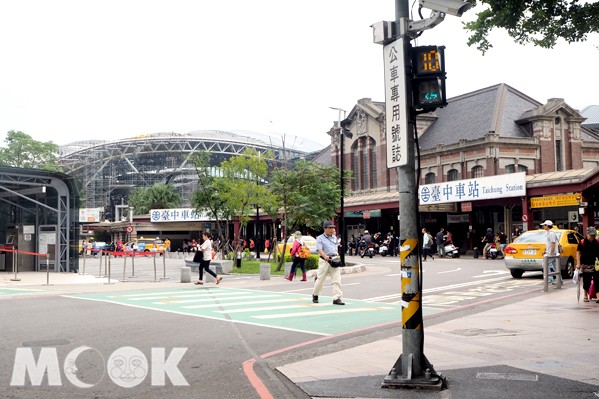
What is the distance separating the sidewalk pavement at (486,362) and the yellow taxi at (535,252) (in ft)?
26.4

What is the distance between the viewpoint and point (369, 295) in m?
16.5

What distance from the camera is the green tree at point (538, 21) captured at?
427 inches

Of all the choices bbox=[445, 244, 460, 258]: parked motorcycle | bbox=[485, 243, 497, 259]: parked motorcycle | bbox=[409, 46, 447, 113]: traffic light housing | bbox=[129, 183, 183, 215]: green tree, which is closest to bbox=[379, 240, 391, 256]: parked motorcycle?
bbox=[445, 244, 460, 258]: parked motorcycle

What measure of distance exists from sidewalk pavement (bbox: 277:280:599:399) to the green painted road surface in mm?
1643

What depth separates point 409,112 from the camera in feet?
21.8

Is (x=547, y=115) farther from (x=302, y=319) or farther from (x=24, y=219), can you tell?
(x=302, y=319)


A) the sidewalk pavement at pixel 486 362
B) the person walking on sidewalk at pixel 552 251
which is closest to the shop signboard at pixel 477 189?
the person walking on sidewalk at pixel 552 251

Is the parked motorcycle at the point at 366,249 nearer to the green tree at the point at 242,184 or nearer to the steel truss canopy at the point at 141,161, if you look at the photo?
the green tree at the point at 242,184

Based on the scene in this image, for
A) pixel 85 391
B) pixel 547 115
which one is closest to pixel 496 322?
pixel 85 391

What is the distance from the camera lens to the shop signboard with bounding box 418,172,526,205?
33438 mm

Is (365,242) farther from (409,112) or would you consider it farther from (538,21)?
(409,112)

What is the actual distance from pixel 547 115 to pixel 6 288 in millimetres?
40925

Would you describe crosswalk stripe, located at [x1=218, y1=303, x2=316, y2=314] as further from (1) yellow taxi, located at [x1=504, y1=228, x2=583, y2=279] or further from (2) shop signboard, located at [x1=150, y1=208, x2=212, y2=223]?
(2) shop signboard, located at [x1=150, y1=208, x2=212, y2=223]

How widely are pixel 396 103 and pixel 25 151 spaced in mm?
87463
